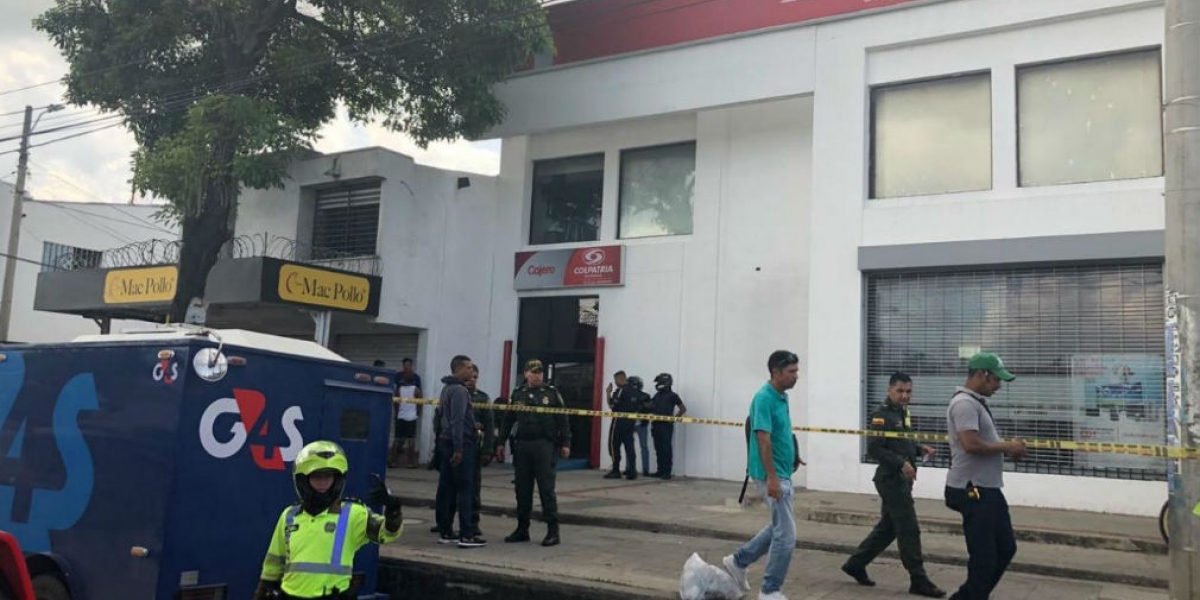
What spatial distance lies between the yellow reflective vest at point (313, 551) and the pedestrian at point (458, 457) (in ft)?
16.2

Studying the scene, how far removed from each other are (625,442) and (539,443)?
6.84 metres

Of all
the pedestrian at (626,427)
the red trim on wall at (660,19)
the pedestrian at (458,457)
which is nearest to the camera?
the pedestrian at (458,457)

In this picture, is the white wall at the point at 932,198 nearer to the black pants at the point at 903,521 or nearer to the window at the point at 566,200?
the window at the point at 566,200

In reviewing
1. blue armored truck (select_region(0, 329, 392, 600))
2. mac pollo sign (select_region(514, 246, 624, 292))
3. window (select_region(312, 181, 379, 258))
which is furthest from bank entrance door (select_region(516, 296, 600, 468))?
blue armored truck (select_region(0, 329, 392, 600))

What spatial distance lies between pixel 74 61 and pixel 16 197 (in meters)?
11.1

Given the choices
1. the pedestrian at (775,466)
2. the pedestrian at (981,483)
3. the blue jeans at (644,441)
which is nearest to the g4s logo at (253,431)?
the pedestrian at (775,466)

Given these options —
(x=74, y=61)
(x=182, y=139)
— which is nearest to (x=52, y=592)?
(x=182, y=139)

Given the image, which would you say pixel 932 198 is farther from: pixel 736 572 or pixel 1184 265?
pixel 736 572

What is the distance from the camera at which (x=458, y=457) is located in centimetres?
922

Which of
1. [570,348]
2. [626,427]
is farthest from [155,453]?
[570,348]

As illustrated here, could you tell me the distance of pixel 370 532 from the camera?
441 cm

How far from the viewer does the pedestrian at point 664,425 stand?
15.9 meters

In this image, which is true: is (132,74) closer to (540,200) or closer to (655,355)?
(540,200)

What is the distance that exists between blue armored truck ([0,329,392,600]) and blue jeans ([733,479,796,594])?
283 centimetres
